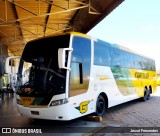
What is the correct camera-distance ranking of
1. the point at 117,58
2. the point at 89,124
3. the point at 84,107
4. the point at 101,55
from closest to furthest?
the point at 84,107, the point at 89,124, the point at 101,55, the point at 117,58

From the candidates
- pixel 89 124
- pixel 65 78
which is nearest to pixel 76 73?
pixel 65 78

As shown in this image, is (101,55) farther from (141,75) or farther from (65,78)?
(141,75)

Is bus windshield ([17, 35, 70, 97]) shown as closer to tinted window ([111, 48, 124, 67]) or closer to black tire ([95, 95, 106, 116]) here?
black tire ([95, 95, 106, 116])

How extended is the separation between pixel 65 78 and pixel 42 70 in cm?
75

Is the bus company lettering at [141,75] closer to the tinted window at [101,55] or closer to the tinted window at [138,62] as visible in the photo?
the tinted window at [138,62]

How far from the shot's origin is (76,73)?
6516 mm

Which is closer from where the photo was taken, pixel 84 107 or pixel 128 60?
pixel 84 107

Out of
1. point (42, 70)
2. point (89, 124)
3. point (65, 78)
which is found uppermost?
point (42, 70)

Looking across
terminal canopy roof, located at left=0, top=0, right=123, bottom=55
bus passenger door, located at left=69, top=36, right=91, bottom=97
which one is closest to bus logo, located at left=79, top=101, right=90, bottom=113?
bus passenger door, located at left=69, top=36, right=91, bottom=97

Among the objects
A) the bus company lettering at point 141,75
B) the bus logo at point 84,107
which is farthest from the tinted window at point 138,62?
the bus logo at point 84,107

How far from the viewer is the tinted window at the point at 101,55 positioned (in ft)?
25.3

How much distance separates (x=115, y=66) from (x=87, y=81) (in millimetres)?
2552

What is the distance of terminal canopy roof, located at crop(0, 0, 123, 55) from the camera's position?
36.5 ft

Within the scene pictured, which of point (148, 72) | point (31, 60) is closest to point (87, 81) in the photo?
point (31, 60)
